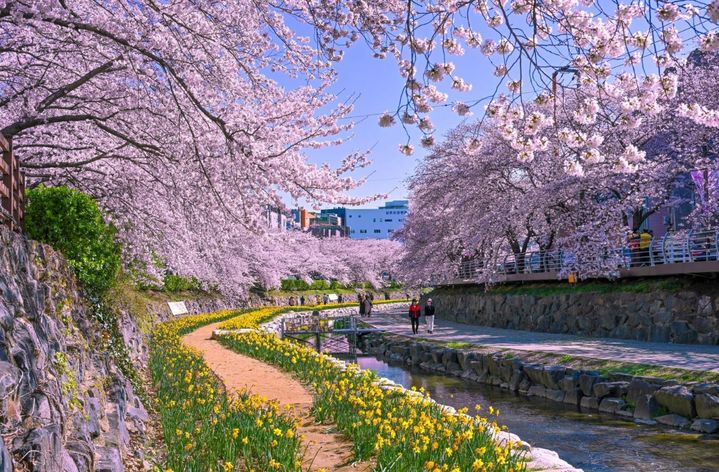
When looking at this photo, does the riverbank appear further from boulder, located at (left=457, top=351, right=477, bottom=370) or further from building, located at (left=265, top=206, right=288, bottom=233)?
building, located at (left=265, top=206, right=288, bottom=233)

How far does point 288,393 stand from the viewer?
11359mm

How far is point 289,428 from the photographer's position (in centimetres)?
697

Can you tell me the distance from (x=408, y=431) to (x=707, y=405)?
7.20m

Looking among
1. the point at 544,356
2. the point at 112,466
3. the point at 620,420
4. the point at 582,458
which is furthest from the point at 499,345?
the point at 112,466

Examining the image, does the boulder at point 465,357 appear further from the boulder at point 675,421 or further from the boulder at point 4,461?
the boulder at point 4,461

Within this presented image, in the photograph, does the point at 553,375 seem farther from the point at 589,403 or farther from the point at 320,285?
the point at 320,285

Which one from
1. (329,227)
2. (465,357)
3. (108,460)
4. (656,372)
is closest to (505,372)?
(465,357)

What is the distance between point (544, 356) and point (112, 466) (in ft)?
45.3

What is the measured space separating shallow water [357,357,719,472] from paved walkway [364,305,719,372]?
213 cm

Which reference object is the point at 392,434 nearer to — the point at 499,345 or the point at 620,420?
the point at 620,420

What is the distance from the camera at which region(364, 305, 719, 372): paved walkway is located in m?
14.3

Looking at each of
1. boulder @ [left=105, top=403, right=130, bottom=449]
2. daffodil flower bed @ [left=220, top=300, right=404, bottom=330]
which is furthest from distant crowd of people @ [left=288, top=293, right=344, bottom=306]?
boulder @ [left=105, top=403, right=130, bottom=449]

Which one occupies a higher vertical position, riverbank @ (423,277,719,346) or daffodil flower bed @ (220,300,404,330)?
riverbank @ (423,277,719,346)

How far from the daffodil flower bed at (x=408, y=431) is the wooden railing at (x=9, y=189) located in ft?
15.5
